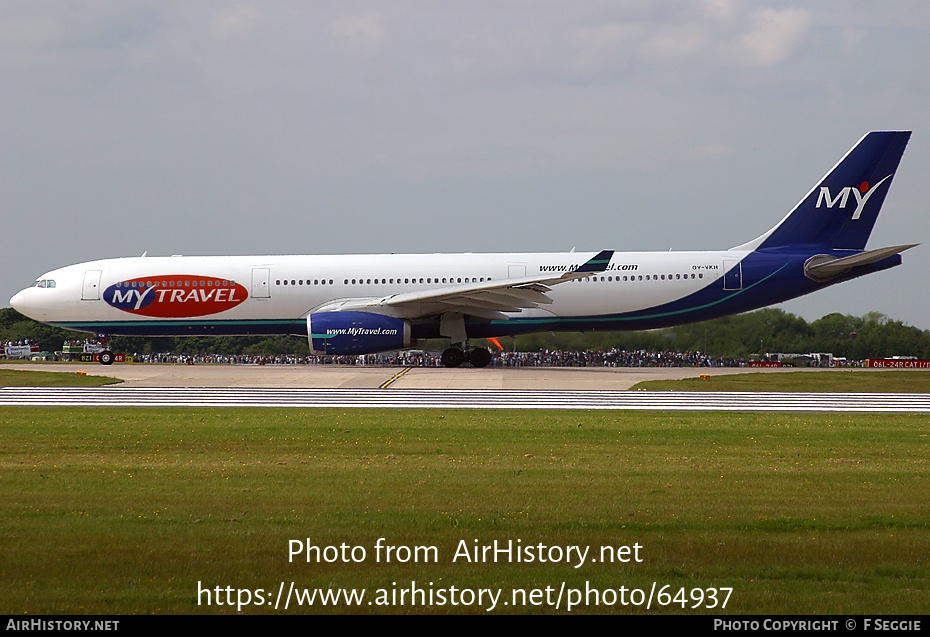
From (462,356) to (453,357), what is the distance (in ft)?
1.04

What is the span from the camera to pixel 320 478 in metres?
10.6

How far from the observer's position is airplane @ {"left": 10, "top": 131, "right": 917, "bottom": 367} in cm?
3234

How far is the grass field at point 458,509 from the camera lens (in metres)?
6.53

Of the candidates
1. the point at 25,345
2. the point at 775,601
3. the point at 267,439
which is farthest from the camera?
the point at 25,345

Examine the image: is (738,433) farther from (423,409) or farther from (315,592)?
(315,592)

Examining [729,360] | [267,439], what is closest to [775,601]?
[267,439]

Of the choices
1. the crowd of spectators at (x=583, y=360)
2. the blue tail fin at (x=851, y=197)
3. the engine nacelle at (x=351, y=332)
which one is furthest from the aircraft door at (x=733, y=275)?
the engine nacelle at (x=351, y=332)

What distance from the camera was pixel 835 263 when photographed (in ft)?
105

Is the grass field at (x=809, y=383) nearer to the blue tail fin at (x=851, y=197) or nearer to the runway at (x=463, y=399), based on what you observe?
the runway at (x=463, y=399)

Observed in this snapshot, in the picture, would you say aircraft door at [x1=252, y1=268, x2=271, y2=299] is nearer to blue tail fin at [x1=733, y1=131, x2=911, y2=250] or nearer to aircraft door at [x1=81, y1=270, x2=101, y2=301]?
aircraft door at [x1=81, y1=270, x2=101, y2=301]

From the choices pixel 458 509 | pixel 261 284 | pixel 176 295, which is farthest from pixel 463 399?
pixel 176 295

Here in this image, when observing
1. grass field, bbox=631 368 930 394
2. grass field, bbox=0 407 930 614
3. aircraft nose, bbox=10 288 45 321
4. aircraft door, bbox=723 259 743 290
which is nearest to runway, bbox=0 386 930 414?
grass field, bbox=631 368 930 394
